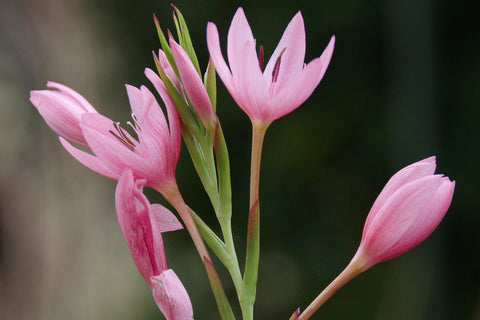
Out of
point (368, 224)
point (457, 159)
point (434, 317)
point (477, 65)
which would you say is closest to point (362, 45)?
point (477, 65)

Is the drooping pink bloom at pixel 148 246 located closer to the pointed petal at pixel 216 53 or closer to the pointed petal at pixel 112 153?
the pointed petal at pixel 112 153

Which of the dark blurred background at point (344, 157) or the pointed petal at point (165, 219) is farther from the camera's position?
the dark blurred background at point (344, 157)

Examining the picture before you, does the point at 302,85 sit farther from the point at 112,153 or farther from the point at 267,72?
the point at 112,153

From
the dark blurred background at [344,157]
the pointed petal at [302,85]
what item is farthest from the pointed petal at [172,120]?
the dark blurred background at [344,157]

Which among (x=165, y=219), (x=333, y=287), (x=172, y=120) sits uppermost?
(x=172, y=120)

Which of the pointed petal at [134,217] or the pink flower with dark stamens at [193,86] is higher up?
the pink flower with dark stamens at [193,86]

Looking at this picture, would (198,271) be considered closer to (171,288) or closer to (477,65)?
(477,65)

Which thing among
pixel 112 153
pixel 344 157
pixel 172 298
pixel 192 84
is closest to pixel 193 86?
pixel 192 84
